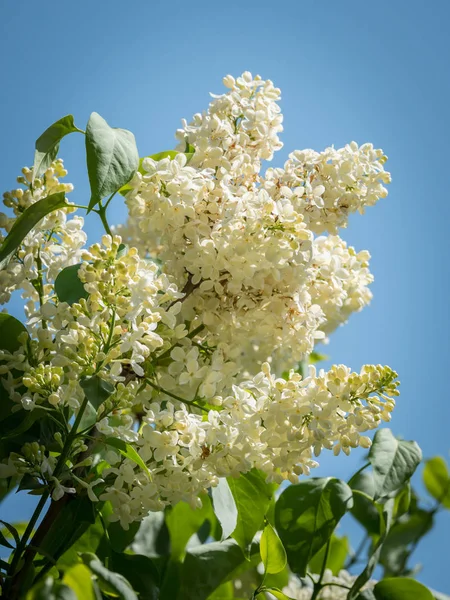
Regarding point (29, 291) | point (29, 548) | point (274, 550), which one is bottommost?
point (29, 548)

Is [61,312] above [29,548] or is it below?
above

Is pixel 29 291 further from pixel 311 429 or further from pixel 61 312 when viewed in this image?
pixel 311 429

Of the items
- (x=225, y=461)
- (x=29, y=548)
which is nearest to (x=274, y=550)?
(x=225, y=461)

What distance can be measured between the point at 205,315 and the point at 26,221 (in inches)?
7.3

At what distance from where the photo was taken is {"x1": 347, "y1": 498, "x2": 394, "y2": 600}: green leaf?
746 mm

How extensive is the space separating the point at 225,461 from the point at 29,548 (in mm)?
172

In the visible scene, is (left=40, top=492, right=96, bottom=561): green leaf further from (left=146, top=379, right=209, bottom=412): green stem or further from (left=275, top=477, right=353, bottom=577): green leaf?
(left=275, top=477, right=353, bottom=577): green leaf

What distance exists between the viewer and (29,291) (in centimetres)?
70

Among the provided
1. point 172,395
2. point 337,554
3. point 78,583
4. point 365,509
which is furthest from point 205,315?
point 337,554

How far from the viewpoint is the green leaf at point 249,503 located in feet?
2.33

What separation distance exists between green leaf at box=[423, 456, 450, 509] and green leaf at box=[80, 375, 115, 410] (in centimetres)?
70

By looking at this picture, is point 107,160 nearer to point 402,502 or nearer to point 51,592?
point 51,592

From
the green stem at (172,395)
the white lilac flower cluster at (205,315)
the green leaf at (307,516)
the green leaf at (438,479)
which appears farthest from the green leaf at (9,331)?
the green leaf at (438,479)

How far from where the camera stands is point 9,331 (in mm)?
637
